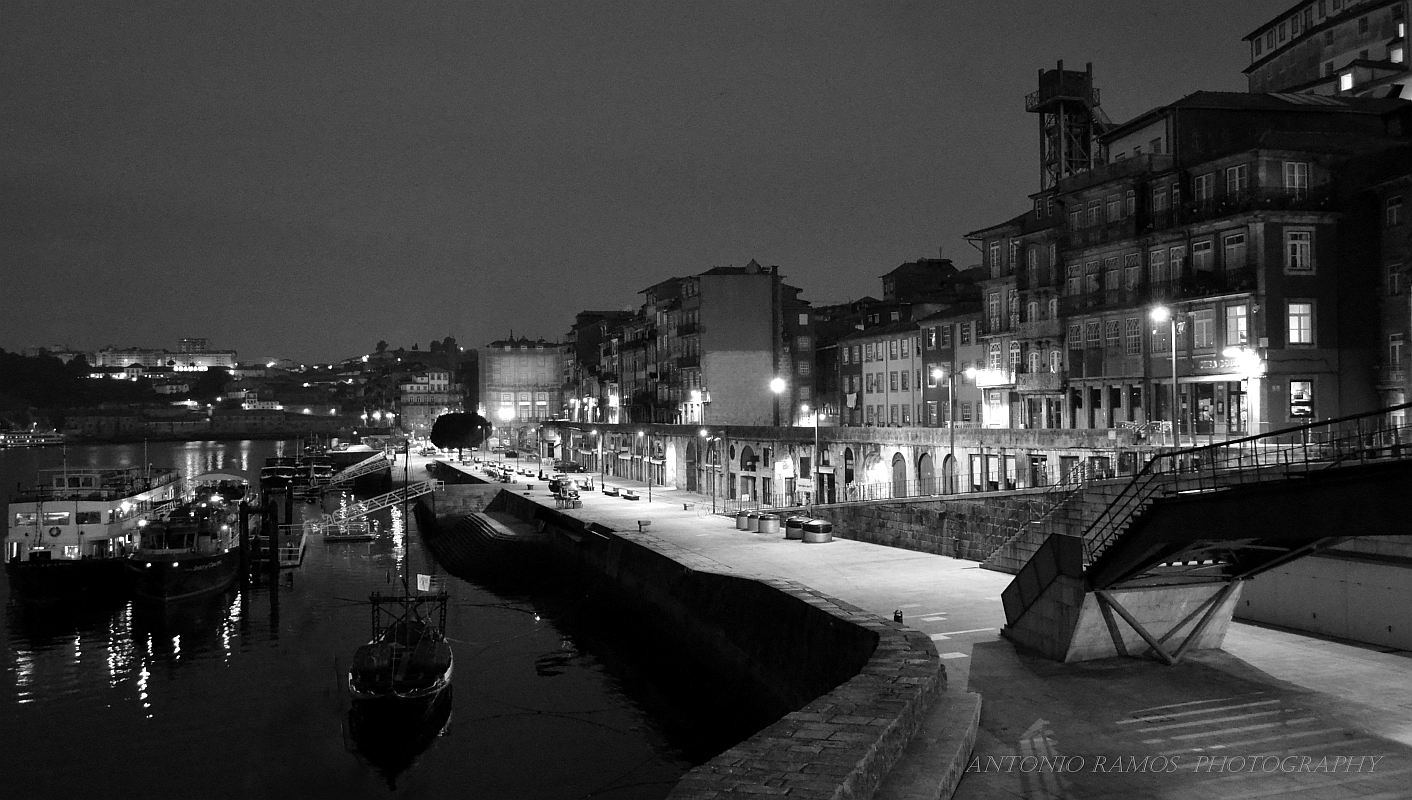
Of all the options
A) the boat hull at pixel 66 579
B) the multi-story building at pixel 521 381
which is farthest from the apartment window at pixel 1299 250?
the multi-story building at pixel 521 381

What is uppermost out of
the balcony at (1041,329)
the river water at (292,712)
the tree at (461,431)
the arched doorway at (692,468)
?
the balcony at (1041,329)

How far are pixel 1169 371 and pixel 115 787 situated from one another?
44.5 m

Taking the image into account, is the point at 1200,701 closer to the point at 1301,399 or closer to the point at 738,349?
the point at 1301,399

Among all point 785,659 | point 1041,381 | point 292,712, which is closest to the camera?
point 785,659

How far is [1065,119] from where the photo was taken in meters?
74.1

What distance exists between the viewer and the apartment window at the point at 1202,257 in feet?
156

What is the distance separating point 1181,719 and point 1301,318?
110 feet

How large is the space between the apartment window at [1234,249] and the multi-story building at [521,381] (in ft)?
463

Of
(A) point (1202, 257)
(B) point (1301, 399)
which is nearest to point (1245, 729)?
(B) point (1301, 399)

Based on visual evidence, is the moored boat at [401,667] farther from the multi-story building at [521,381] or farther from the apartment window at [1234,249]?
the multi-story building at [521,381]

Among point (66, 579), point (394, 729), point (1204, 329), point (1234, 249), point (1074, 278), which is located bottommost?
point (394, 729)

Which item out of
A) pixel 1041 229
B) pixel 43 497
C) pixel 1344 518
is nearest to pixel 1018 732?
pixel 1344 518

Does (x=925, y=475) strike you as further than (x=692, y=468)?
No

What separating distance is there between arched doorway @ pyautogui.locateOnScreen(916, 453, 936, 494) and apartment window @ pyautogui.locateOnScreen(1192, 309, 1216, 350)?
578 inches
